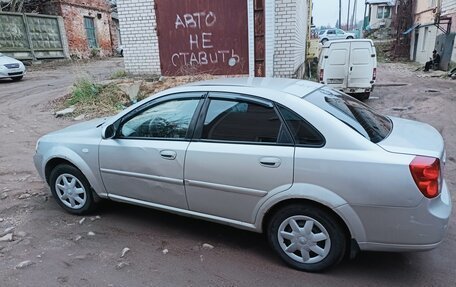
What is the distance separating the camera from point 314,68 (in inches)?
678

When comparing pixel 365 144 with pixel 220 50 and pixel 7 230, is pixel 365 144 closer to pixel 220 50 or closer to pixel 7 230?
pixel 7 230

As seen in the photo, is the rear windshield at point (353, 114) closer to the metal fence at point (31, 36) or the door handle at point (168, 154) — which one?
the door handle at point (168, 154)

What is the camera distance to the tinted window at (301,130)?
268 cm

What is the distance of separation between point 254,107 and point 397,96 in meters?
10.1

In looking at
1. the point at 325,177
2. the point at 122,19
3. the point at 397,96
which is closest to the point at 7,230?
the point at 325,177

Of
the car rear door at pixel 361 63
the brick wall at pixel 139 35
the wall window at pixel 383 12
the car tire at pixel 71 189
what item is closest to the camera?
the car tire at pixel 71 189

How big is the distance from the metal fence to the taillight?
76.0 ft

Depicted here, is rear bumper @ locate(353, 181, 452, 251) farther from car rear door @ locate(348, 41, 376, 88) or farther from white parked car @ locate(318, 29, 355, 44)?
white parked car @ locate(318, 29, 355, 44)

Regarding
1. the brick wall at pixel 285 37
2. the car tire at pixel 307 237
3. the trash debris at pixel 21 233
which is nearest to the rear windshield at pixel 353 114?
the car tire at pixel 307 237

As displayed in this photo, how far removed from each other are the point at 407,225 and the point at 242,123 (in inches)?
57.2

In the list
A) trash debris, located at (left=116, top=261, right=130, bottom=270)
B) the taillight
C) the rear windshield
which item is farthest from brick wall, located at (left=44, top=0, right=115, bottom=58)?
the taillight

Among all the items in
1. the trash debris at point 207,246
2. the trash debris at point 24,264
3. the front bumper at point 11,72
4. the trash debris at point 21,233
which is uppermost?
the front bumper at point 11,72

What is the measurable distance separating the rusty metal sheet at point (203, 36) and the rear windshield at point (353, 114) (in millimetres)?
6607

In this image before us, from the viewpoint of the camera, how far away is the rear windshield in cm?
276
